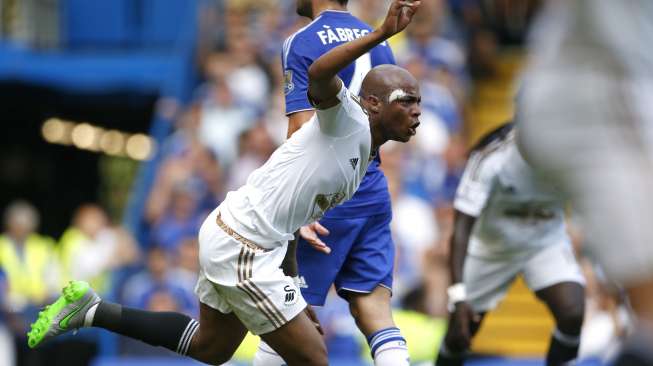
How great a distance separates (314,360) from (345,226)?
0.84 meters

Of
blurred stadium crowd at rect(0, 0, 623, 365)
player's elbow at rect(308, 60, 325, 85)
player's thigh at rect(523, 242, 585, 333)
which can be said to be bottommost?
blurred stadium crowd at rect(0, 0, 623, 365)

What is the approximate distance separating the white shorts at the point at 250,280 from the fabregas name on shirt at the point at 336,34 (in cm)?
103

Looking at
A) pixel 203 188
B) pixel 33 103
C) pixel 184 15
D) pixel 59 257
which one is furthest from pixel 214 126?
pixel 33 103

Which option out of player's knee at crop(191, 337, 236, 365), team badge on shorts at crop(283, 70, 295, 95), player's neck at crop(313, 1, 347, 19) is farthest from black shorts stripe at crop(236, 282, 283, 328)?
player's neck at crop(313, 1, 347, 19)

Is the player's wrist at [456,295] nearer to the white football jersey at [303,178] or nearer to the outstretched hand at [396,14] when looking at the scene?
the white football jersey at [303,178]

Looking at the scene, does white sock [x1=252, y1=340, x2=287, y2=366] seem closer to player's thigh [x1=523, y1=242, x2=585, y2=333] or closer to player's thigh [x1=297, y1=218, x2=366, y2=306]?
player's thigh [x1=297, y1=218, x2=366, y2=306]

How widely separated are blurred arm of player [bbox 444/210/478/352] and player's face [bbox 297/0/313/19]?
5.18ft

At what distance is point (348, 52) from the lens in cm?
Answer: 490

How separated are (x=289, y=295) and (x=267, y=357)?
0.85 meters

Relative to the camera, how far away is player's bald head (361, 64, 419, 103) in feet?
18.3

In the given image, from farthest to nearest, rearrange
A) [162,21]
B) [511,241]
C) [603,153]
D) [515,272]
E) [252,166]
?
[162,21] < [252,166] < [515,272] < [511,241] < [603,153]

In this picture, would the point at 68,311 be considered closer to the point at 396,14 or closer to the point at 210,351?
the point at 210,351

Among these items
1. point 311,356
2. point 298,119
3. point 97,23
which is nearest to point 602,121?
point 311,356

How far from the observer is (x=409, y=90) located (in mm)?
5602
